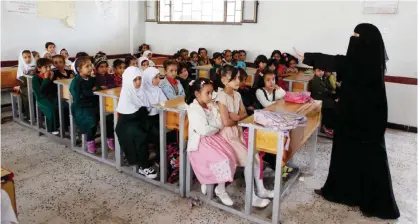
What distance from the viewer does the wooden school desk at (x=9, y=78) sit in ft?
16.4

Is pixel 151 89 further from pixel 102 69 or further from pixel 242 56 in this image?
pixel 242 56

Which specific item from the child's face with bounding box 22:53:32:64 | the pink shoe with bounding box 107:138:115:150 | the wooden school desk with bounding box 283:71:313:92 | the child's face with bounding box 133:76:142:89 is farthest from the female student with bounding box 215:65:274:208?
the child's face with bounding box 22:53:32:64

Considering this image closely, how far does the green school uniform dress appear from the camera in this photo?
13.5 ft

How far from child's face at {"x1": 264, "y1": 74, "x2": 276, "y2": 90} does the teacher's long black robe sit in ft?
2.09

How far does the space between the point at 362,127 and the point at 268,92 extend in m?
1.05

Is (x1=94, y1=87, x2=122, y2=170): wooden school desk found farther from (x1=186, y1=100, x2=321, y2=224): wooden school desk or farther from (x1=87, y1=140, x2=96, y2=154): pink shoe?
(x1=186, y1=100, x2=321, y2=224): wooden school desk

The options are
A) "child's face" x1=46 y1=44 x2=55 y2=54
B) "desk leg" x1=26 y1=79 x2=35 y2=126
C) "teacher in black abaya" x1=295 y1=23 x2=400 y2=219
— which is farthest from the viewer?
→ "child's face" x1=46 y1=44 x2=55 y2=54

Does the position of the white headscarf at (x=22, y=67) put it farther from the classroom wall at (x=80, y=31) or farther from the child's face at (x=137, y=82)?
the child's face at (x=137, y=82)

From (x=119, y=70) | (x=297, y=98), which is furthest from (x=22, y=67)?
(x=297, y=98)

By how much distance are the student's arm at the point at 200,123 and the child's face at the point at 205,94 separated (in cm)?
10

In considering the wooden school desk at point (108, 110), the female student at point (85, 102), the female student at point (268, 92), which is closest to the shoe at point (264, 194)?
the female student at point (268, 92)

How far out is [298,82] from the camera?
4.79 meters

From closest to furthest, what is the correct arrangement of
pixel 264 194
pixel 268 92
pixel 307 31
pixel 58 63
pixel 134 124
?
pixel 264 194 < pixel 134 124 < pixel 268 92 < pixel 58 63 < pixel 307 31

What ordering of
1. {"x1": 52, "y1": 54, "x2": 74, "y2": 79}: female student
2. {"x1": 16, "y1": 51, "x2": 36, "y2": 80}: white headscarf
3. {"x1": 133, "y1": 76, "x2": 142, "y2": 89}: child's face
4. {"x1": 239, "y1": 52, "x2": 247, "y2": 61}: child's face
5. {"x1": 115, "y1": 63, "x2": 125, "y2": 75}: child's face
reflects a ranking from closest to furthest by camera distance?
{"x1": 133, "y1": 76, "x2": 142, "y2": 89}: child's face
{"x1": 115, "y1": 63, "x2": 125, "y2": 75}: child's face
{"x1": 52, "y1": 54, "x2": 74, "y2": 79}: female student
{"x1": 16, "y1": 51, "x2": 36, "y2": 80}: white headscarf
{"x1": 239, "y1": 52, "x2": 247, "y2": 61}: child's face
